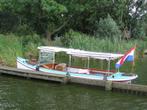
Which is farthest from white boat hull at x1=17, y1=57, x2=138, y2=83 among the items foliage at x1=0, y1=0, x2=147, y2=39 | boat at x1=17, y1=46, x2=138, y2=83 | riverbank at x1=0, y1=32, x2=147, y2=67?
foliage at x1=0, y1=0, x2=147, y2=39

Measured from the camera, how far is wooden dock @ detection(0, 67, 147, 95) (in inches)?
926

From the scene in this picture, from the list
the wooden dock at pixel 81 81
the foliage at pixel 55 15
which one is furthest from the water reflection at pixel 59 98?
the foliage at pixel 55 15

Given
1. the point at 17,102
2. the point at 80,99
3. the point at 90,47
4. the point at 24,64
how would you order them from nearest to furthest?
the point at 17,102, the point at 80,99, the point at 24,64, the point at 90,47

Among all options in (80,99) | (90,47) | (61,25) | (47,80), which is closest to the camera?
(80,99)

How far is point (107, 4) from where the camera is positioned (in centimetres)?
5134

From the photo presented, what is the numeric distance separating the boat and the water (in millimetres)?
1472

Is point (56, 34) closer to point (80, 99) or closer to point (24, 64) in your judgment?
point (24, 64)

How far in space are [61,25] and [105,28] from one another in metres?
6.20

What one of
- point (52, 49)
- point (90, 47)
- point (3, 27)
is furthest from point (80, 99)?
point (3, 27)

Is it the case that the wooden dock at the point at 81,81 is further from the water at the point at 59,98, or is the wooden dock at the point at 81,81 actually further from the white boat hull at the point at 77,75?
the white boat hull at the point at 77,75

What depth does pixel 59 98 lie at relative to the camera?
21781 mm

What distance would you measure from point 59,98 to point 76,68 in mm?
7538

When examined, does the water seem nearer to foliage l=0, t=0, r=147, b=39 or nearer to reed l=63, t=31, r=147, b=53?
reed l=63, t=31, r=147, b=53

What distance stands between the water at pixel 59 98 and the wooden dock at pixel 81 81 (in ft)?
1.27
